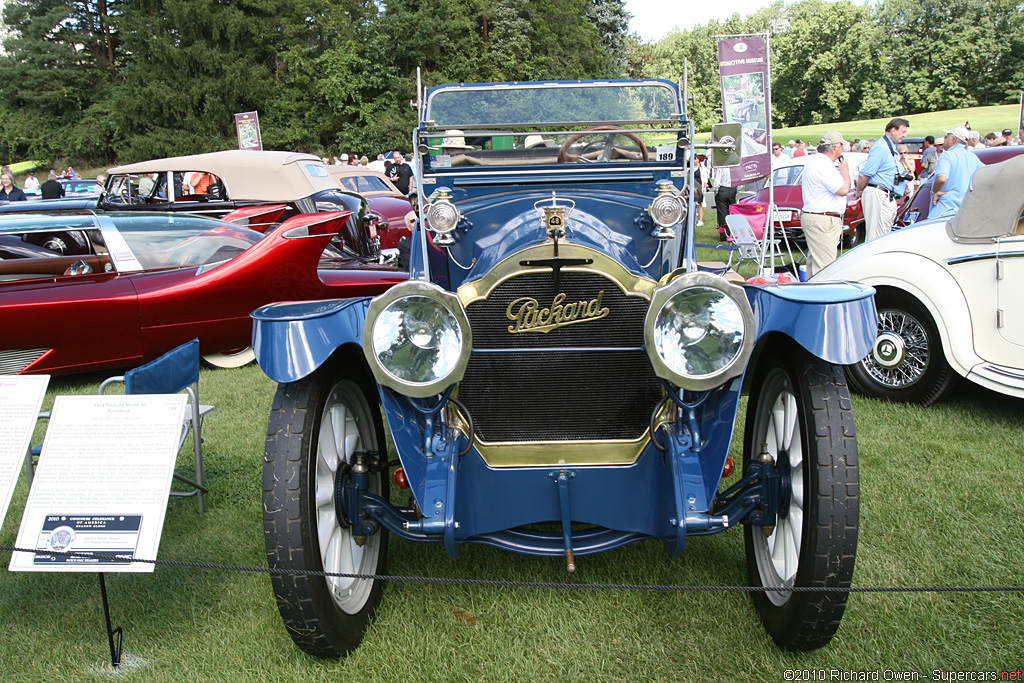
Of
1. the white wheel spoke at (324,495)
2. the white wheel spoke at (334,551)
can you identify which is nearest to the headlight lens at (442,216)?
the white wheel spoke at (324,495)

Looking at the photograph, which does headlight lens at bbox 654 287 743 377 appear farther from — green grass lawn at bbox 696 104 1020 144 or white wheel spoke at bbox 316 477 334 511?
green grass lawn at bbox 696 104 1020 144

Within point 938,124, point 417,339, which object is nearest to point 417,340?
point 417,339

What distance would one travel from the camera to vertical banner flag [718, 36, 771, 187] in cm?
874

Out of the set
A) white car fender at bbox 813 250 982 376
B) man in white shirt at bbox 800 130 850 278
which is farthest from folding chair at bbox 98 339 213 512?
man in white shirt at bbox 800 130 850 278

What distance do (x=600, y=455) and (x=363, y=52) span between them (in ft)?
109

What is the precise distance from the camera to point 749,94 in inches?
350

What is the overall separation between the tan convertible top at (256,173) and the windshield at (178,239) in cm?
283

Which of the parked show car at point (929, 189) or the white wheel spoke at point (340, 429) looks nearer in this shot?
the white wheel spoke at point (340, 429)

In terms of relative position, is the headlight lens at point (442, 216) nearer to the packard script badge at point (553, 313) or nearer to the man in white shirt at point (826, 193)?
the packard script badge at point (553, 313)

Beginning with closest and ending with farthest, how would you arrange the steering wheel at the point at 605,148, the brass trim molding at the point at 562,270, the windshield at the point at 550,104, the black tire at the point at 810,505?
Result: the black tire at the point at 810,505
the brass trim molding at the point at 562,270
the steering wheel at the point at 605,148
the windshield at the point at 550,104

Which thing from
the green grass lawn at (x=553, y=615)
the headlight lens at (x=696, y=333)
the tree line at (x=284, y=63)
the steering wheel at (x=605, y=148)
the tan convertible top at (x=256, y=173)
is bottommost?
the green grass lawn at (x=553, y=615)

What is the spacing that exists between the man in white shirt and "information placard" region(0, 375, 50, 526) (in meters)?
7.41

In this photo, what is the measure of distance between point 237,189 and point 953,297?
25.4 ft

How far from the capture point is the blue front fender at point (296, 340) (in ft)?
7.29
